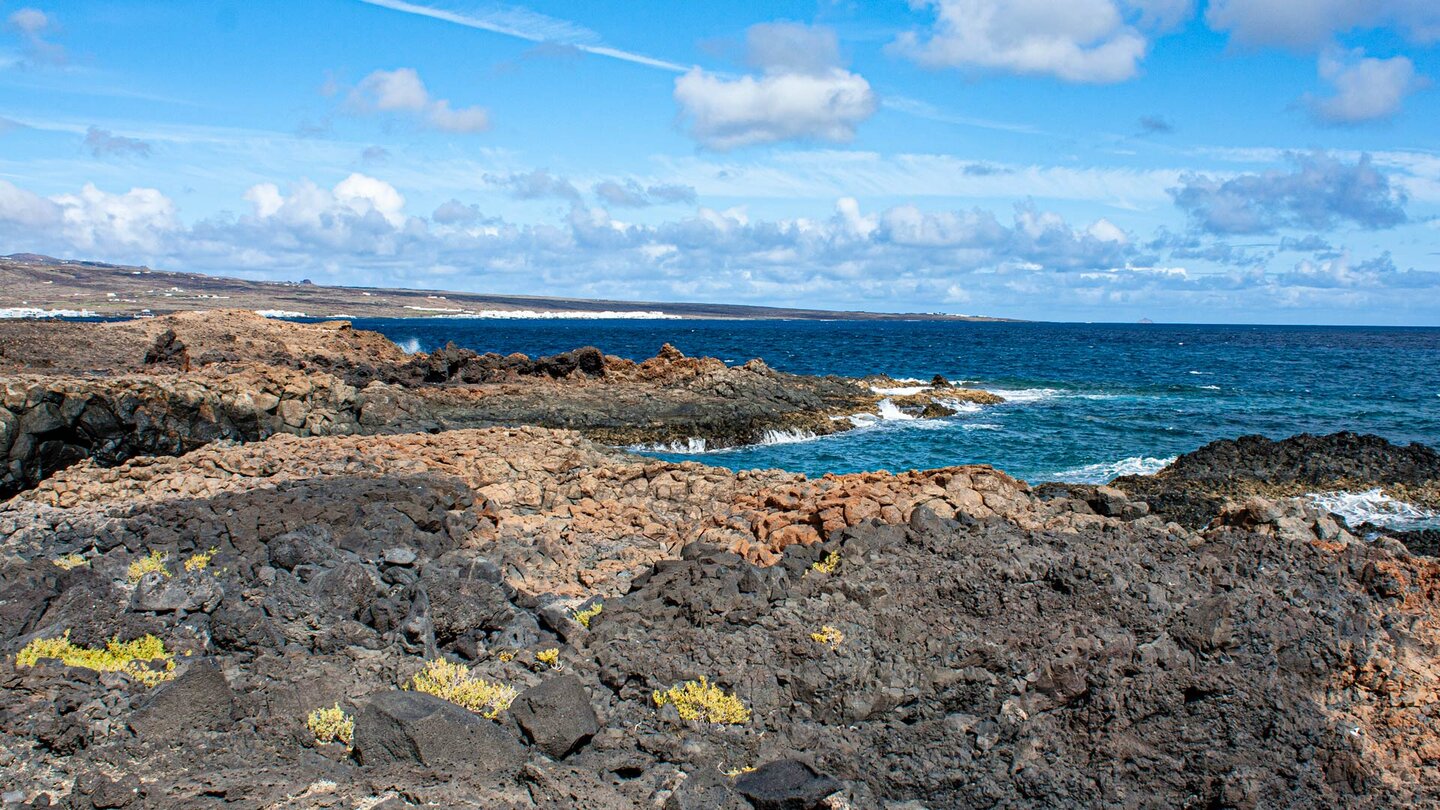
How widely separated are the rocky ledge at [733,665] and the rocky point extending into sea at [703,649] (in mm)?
31

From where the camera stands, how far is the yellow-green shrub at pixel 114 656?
7773 mm

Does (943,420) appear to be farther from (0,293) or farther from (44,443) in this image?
(0,293)

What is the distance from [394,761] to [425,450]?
12.1 meters

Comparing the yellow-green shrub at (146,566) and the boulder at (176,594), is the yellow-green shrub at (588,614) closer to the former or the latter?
the boulder at (176,594)

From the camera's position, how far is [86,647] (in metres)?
8.27

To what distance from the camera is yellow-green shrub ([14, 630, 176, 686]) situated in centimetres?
777

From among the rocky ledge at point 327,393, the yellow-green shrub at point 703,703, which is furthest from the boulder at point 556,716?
the rocky ledge at point 327,393

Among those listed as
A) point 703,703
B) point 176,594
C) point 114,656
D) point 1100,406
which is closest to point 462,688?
point 703,703

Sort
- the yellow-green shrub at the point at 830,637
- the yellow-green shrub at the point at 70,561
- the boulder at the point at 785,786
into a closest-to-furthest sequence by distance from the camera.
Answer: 1. the boulder at the point at 785,786
2. the yellow-green shrub at the point at 830,637
3. the yellow-green shrub at the point at 70,561

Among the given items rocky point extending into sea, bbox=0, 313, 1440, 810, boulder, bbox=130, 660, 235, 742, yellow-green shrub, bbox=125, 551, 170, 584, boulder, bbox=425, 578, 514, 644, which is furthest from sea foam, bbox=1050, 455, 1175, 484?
boulder, bbox=130, 660, 235, 742

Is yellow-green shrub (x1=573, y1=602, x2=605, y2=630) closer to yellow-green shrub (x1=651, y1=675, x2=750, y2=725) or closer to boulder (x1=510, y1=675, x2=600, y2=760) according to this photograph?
yellow-green shrub (x1=651, y1=675, x2=750, y2=725)

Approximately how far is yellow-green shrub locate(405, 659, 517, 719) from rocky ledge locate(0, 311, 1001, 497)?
1729 cm

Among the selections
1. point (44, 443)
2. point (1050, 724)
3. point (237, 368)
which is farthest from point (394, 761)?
point (237, 368)

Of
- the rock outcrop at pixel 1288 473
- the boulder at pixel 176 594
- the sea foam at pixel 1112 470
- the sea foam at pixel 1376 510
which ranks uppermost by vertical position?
the boulder at pixel 176 594
